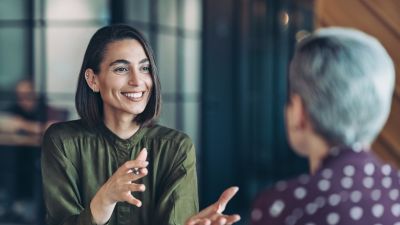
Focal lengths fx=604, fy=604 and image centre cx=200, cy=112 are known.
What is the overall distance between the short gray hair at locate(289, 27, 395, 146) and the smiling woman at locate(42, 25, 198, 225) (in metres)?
0.37

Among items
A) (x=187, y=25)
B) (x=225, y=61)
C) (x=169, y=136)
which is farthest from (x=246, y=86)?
(x=169, y=136)

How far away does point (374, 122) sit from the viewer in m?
0.90

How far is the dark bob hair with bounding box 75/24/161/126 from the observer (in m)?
1.15

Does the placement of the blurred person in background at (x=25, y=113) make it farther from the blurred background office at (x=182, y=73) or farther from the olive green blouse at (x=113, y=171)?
the olive green blouse at (x=113, y=171)

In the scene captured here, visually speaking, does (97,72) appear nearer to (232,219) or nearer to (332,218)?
(232,219)

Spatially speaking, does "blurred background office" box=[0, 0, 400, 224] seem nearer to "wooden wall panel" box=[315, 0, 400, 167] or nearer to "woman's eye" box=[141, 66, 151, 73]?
"wooden wall panel" box=[315, 0, 400, 167]

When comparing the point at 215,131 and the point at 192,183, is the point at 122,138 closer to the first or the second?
the point at 192,183

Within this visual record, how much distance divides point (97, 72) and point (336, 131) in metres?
0.50

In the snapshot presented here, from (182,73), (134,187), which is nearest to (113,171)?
(134,187)

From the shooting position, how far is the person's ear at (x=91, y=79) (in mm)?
1180

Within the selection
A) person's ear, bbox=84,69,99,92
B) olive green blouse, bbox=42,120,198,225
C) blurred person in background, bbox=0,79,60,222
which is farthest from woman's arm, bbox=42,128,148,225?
blurred person in background, bbox=0,79,60,222

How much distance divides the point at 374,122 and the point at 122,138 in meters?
0.51

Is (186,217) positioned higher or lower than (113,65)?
lower

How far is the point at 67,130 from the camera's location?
4.00ft
